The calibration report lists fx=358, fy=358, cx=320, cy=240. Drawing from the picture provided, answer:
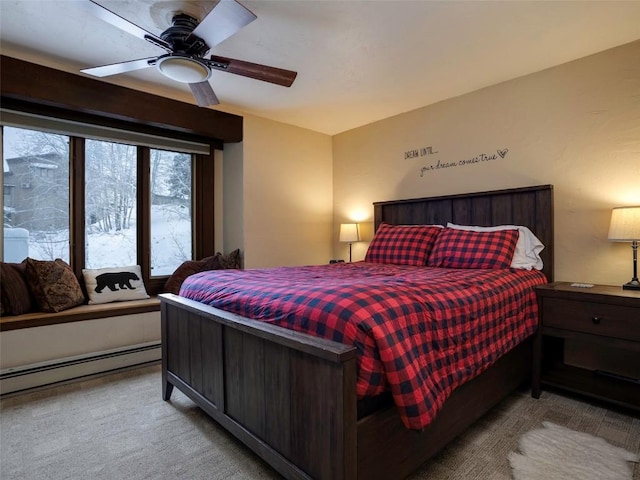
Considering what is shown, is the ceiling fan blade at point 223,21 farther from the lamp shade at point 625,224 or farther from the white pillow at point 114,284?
the lamp shade at point 625,224

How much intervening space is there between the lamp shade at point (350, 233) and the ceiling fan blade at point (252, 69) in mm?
2107

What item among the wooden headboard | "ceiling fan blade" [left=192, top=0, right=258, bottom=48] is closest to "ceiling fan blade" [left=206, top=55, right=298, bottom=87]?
"ceiling fan blade" [left=192, top=0, right=258, bottom=48]

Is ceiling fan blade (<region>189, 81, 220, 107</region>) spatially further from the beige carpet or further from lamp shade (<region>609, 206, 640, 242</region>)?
lamp shade (<region>609, 206, 640, 242</region>)

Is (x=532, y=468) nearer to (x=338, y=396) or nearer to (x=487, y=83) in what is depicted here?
(x=338, y=396)

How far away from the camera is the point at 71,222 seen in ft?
10.3

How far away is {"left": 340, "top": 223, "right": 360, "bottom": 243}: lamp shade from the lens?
4098 mm

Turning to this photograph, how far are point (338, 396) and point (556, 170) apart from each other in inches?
104

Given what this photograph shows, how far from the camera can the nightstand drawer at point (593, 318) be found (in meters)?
1.97

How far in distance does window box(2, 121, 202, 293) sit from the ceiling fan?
1.28 metres

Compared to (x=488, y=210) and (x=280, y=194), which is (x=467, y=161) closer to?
(x=488, y=210)

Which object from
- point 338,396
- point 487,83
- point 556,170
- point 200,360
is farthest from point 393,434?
point 487,83

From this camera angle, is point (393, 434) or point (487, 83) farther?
point (487, 83)

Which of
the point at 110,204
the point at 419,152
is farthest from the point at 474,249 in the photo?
the point at 110,204

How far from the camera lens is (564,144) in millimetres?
2748
